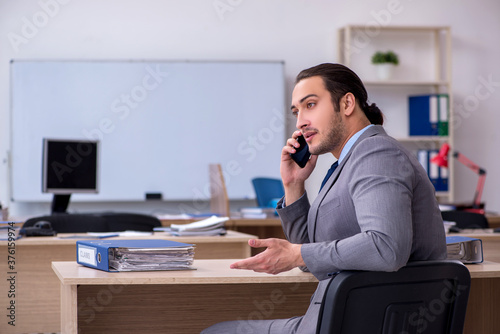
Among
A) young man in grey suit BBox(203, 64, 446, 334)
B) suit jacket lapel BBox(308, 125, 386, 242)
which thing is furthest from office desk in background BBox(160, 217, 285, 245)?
suit jacket lapel BBox(308, 125, 386, 242)

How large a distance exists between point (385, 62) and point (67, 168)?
10.7 ft

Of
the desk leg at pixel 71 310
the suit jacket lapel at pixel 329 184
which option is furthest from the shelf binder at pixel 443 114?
the desk leg at pixel 71 310

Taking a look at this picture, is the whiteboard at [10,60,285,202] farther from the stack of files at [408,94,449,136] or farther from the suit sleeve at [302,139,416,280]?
the suit sleeve at [302,139,416,280]

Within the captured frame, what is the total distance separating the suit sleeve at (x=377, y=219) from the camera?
1.28m

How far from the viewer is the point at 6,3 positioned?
19.5ft

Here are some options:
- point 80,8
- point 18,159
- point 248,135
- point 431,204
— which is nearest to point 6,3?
point 80,8

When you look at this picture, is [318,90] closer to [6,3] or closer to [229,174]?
[229,174]

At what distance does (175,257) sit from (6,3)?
16.6ft

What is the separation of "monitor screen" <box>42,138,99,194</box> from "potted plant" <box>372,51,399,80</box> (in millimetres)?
2966

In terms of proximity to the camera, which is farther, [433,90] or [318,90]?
[433,90]

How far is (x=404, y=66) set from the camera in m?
6.42

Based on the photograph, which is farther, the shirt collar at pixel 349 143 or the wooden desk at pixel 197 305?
the wooden desk at pixel 197 305

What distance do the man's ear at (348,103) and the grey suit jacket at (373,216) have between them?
9 centimetres

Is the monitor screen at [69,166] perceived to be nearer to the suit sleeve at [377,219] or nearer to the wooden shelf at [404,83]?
the wooden shelf at [404,83]
